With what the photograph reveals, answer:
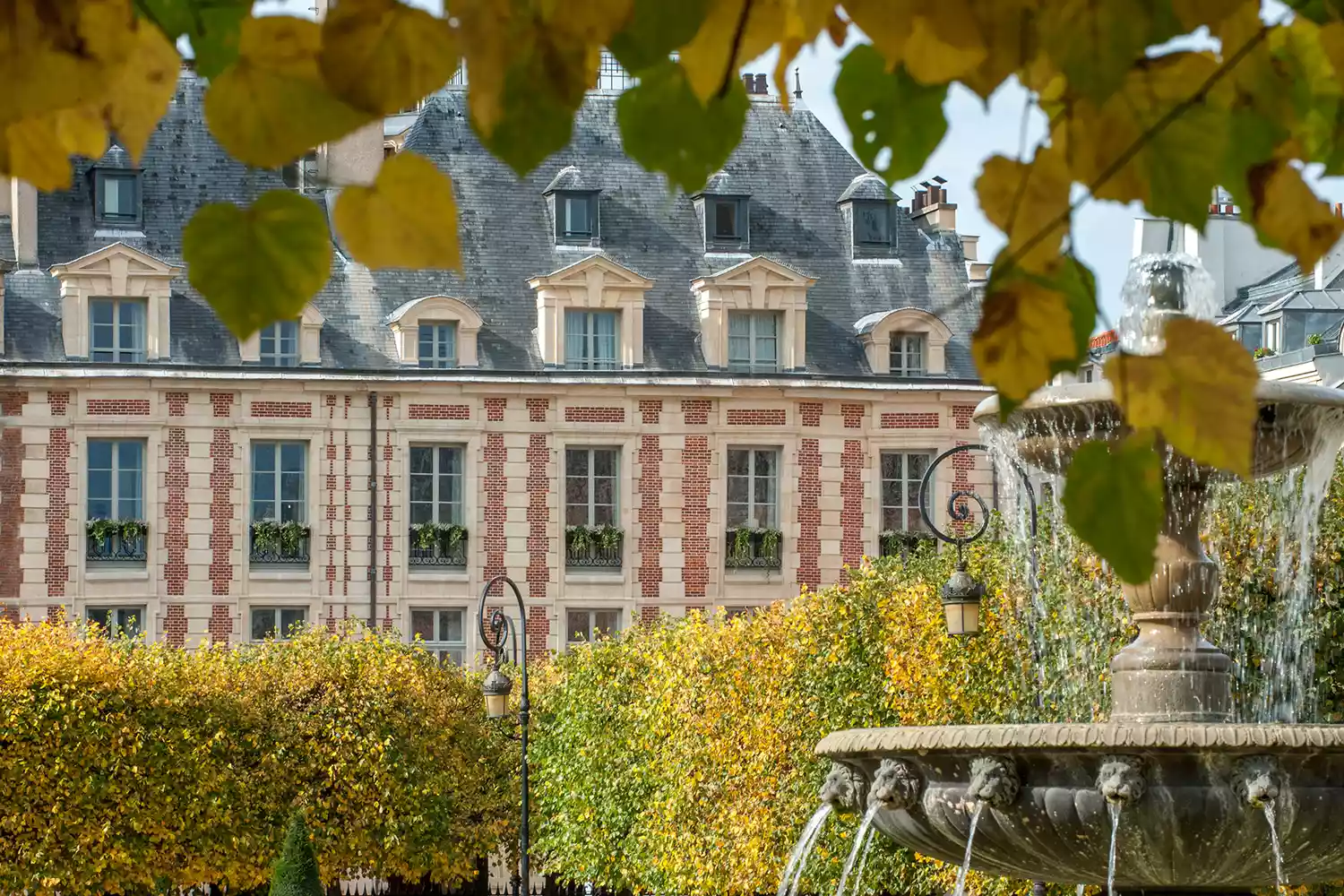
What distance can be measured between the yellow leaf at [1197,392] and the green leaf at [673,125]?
52 cm

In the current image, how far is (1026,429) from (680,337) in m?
28.2

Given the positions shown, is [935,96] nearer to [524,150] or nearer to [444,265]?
[524,150]

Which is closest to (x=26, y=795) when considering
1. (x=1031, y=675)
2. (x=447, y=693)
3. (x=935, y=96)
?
(x=447, y=693)

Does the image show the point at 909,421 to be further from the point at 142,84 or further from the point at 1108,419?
the point at 142,84

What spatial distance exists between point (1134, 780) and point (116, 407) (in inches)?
1191

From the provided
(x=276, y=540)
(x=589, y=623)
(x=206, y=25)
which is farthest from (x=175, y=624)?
(x=206, y=25)

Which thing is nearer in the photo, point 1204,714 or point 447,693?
point 1204,714

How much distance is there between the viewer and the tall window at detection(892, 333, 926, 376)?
40.3 metres

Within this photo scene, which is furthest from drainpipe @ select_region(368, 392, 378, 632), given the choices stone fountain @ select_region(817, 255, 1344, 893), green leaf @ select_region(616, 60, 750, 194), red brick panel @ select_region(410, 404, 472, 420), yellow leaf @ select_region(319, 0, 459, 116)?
yellow leaf @ select_region(319, 0, 459, 116)

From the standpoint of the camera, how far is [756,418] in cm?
3953

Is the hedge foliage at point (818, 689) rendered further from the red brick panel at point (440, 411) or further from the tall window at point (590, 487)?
the red brick panel at point (440, 411)

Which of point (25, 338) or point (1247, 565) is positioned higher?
point (25, 338)

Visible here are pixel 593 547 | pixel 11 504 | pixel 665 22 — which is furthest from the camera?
pixel 593 547

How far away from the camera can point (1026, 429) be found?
38.5ft
